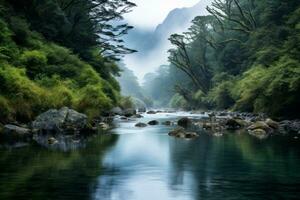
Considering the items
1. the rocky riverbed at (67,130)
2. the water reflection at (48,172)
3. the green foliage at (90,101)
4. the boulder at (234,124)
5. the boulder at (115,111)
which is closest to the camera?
the water reflection at (48,172)

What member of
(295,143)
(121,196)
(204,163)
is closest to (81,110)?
(295,143)

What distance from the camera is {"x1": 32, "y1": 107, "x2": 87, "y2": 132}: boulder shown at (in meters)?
28.8

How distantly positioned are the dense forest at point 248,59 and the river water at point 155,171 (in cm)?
1493

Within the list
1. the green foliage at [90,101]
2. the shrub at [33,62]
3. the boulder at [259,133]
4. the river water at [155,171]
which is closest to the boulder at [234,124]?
the boulder at [259,133]

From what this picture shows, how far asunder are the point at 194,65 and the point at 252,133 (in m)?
73.6

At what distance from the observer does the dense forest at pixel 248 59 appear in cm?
3894

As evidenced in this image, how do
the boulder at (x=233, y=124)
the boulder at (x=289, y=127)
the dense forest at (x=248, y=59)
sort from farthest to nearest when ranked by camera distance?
the dense forest at (x=248, y=59)
the boulder at (x=233, y=124)
the boulder at (x=289, y=127)

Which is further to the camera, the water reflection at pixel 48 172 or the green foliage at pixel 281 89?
the green foliage at pixel 281 89

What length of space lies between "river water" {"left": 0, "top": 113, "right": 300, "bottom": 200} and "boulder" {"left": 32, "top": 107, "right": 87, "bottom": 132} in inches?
220

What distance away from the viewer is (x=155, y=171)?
16094 millimetres

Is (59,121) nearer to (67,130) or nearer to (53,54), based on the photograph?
(67,130)

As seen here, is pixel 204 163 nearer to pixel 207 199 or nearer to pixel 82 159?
pixel 82 159

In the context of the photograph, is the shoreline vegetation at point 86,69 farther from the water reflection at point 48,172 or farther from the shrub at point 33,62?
the water reflection at point 48,172

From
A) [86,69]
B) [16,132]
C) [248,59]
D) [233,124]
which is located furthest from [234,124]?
[248,59]
